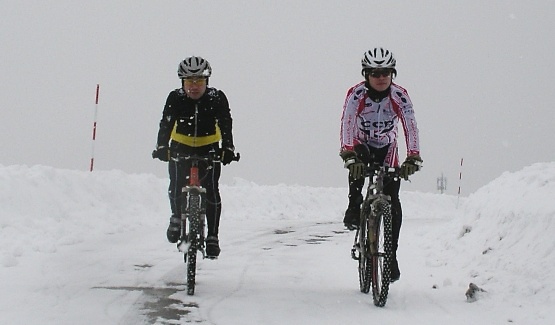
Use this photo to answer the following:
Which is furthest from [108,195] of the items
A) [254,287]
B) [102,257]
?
[254,287]

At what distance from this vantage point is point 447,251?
9461 mm

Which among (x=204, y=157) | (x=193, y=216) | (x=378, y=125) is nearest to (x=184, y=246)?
(x=193, y=216)

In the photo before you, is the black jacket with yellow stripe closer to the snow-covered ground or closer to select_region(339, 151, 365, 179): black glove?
select_region(339, 151, 365, 179): black glove

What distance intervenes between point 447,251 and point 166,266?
415 centimetres

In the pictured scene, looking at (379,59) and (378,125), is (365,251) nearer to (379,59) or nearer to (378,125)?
(378,125)

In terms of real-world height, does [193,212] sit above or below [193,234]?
above

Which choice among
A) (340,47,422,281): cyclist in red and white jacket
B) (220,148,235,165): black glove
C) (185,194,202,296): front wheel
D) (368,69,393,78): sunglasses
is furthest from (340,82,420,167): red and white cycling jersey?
(185,194,202,296): front wheel

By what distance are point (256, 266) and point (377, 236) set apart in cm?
249

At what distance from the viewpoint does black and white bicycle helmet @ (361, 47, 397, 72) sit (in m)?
6.24

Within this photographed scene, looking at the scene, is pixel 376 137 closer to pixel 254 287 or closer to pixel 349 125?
pixel 349 125

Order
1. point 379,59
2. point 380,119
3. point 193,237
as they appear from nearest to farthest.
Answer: point 193,237
point 379,59
point 380,119

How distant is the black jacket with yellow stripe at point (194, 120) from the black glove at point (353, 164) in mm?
1266

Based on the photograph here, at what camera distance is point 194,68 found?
6.56 m

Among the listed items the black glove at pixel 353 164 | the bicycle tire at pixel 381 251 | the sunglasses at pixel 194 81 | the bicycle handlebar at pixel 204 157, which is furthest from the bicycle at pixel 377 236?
the sunglasses at pixel 194 81
